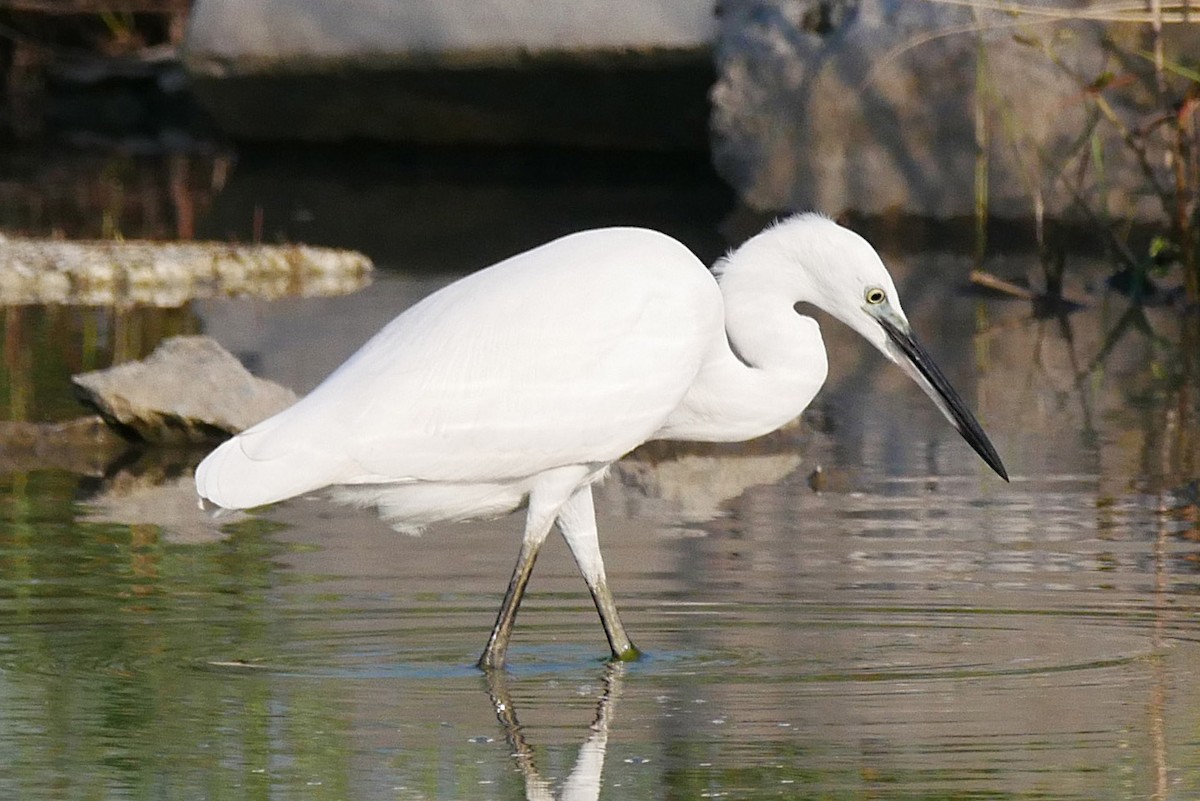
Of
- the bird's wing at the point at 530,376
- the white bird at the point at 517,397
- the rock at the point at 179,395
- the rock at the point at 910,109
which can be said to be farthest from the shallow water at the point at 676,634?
the rock at the point at 910,109

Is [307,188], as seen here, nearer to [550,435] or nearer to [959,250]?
[959,250]

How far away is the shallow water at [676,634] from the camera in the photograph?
419cm

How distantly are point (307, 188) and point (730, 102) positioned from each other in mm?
4576

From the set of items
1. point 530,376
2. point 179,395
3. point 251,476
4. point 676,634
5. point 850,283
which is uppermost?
point 850,283

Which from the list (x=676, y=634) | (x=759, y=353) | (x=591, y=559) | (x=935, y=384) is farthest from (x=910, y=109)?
(x=591, y=559)

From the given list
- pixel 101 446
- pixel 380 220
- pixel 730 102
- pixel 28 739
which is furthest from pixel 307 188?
pixel 28 739

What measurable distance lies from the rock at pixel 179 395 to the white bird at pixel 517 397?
98.1 inches

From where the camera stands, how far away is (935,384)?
5551 millimetres

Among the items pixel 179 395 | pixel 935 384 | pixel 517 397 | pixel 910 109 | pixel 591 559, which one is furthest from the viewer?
pixel 910 109

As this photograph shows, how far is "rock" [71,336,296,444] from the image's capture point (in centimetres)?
773

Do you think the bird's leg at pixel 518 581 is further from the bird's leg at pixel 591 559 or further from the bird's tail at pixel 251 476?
the bird's tail at pixel 251 476

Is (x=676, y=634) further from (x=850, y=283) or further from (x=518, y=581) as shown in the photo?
(x=850, y=283)

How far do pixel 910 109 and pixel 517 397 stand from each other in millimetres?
9462

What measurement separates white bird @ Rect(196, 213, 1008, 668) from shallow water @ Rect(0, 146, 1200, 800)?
32 cm
